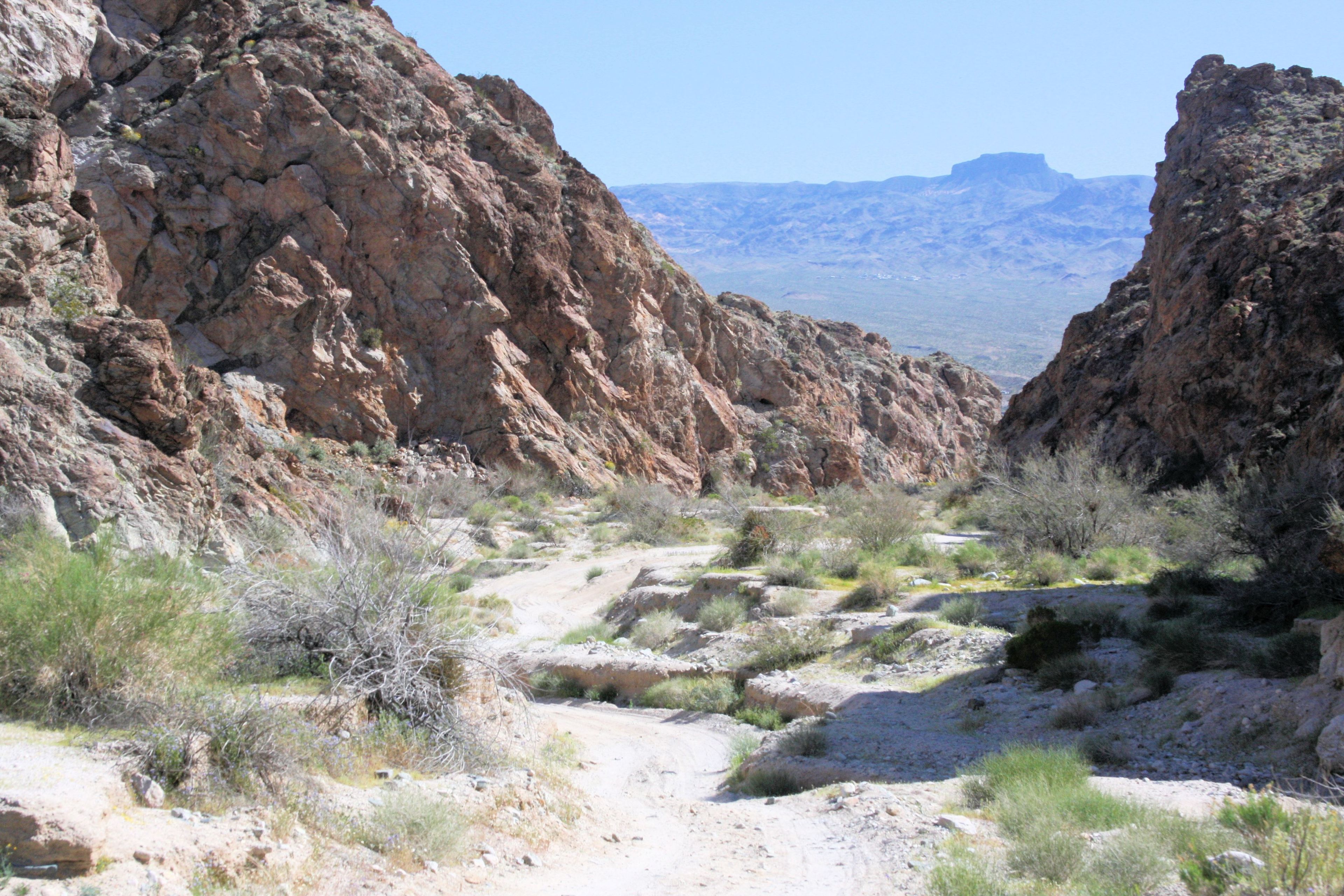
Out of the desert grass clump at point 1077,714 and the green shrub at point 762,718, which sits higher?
the desert grass clump at point 1077,714

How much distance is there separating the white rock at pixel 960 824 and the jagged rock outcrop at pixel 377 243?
27155mm

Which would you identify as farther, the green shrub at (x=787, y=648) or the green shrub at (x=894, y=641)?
the green shrub at (x=787, y=648)

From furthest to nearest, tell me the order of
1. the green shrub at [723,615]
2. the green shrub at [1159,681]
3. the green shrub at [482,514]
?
1. the green shrub at [482,514]
2. the green shrub at [723,615]
3. the green shrub at [1159,681]

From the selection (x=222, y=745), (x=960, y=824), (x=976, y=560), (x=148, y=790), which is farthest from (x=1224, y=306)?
(x=148, y=790)

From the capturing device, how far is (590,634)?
1723 cm

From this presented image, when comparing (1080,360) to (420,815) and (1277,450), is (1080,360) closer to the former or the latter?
(1277,450)

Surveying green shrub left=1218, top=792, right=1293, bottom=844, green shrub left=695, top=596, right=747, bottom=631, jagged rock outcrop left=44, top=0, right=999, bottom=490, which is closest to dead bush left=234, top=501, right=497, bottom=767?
green shrub left=1218, top=792, right=1293, bottom=844

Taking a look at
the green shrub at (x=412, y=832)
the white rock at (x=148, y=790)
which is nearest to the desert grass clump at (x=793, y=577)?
the green shrub at (x=412, y=832)

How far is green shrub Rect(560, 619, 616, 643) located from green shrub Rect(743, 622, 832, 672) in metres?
3.97

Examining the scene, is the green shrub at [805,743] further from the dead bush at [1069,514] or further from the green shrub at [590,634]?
the dead bush at [1069,514]

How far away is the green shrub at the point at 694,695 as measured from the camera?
1227 centimetres

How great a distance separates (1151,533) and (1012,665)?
1103 centimetres

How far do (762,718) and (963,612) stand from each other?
4.45 meters

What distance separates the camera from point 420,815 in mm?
5305
